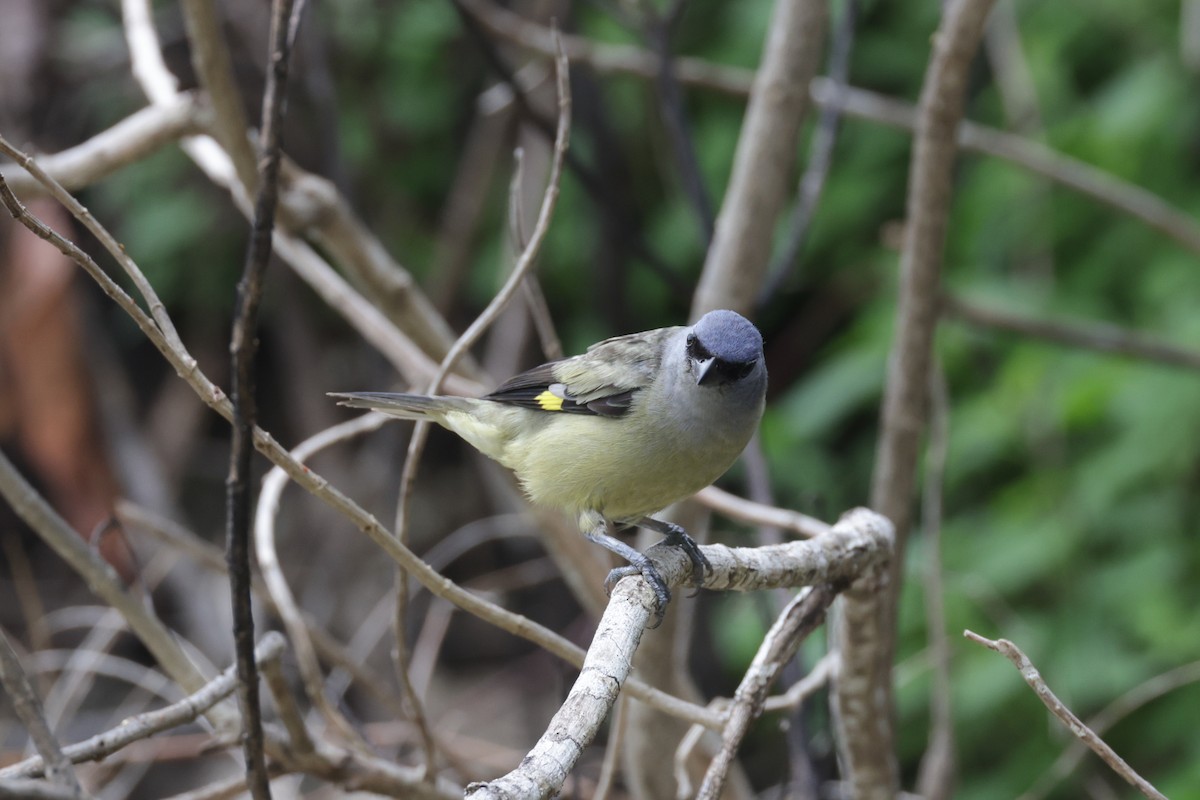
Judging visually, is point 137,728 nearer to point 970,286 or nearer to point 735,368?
point 735,368

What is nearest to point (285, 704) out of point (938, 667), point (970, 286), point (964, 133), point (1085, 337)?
point (938, 667)

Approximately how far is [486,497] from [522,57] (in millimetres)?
2744

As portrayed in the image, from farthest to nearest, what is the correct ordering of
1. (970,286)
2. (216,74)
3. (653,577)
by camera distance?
1. (970,286)
2. (216,74)
3. (653,577)

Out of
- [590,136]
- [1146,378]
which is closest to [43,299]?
[590,136]

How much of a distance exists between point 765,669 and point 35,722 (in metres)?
1.41

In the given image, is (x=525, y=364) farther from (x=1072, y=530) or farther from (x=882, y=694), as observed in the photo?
(x=882, y=694)

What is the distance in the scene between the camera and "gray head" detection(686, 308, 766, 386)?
2842 mm

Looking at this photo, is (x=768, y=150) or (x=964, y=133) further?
(x=964, y=133)

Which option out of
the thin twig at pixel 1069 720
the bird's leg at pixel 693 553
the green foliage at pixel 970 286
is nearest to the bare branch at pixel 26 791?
the thin twig at pixel 1069 720

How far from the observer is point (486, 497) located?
7.16 m

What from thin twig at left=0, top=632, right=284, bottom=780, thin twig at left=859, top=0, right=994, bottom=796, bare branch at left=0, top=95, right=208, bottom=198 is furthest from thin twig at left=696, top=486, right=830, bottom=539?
bare branch at left=0, top=95, right=208, bottom=198

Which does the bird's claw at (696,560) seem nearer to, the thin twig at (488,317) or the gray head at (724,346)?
the gray head at (724,346)

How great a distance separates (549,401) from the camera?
327 centimetres

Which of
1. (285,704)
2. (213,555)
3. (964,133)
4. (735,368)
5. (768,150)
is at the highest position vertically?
(964,133)
